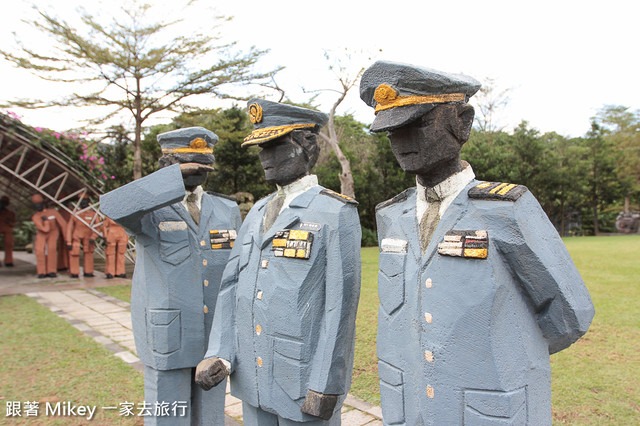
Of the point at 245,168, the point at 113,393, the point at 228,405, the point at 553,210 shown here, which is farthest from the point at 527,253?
the point at 553,210

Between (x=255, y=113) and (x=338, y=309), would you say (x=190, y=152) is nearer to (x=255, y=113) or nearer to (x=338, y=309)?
(x=255, y=113)

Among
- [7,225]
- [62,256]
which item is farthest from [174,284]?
[7,225]

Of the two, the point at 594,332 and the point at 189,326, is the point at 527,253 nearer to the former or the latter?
the point at 189,326

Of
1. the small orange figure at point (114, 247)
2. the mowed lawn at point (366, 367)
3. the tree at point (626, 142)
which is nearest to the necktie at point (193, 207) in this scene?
the mowed lawn at point (366, 367)

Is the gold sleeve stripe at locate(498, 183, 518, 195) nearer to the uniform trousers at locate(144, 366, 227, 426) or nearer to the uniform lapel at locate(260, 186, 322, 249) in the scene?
the uniform lapel at locate(260, 186, 322, 249)

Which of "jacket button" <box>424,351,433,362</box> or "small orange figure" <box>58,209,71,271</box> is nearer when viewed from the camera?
"jacket button" <box>424,351,433,362</box>

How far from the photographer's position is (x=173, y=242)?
10.2ft

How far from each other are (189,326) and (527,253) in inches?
89.3

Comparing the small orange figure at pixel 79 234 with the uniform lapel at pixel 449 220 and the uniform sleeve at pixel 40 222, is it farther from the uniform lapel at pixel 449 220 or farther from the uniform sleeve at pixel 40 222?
the uniform lapel at pixel 449 220

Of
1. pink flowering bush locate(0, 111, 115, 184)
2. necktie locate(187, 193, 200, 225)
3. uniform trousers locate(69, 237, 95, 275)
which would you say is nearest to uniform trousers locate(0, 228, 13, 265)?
uniform trousers locate(69, 237, 95, 275)

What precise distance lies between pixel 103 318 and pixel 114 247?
13.3 feet

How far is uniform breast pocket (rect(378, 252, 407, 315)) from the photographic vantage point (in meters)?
1.80

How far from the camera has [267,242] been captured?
2396 mm

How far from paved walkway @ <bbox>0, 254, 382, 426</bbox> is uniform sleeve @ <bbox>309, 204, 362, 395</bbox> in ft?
6.59
